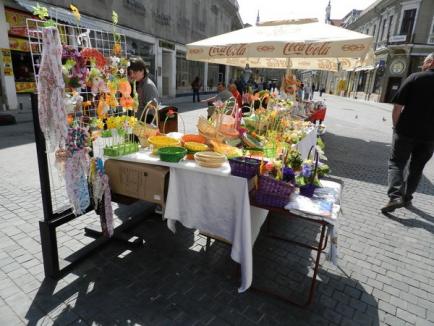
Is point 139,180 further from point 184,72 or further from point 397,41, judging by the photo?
point 397,41

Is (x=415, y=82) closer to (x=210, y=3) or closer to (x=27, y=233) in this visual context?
(x=27, y=233)

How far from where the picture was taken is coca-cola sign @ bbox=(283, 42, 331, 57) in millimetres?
3695

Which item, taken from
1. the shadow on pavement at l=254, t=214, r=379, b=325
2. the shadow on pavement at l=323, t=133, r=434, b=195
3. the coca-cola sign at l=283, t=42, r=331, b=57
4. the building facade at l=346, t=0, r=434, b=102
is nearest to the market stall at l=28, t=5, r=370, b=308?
the shadow on pavement at l=254, t=214, r=379, b=325

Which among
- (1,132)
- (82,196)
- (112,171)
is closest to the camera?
(82,196)

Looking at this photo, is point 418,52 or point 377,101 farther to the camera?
point 377,101

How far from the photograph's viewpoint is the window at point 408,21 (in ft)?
88.2

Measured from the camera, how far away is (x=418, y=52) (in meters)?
26.3

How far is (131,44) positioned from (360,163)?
44.9 feet

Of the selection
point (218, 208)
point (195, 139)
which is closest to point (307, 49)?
point (195, 139)

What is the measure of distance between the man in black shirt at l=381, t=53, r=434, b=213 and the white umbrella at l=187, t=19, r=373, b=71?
0.83 m

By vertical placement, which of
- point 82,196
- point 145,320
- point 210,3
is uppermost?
point 210,3

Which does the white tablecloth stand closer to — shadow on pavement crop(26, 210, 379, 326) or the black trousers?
shadow on pavement crop(26, 210, 379, 326)

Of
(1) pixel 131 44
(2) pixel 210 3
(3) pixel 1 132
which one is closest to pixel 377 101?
(2) pixel 210 3

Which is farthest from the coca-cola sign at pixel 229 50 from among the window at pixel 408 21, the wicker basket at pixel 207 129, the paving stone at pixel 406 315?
the window at pixel 408 21
